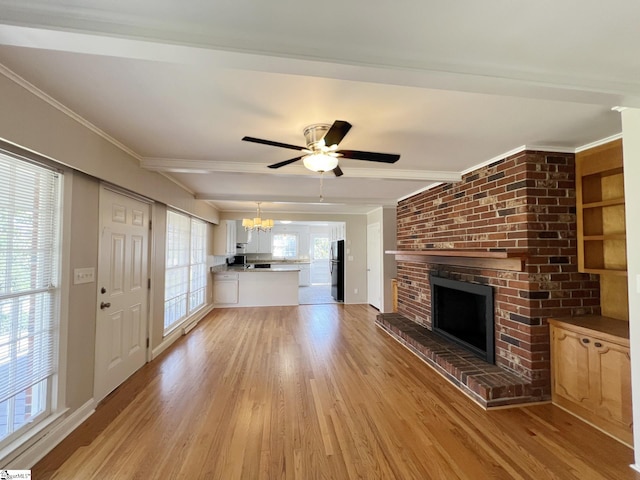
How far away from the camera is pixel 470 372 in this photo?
271 cm

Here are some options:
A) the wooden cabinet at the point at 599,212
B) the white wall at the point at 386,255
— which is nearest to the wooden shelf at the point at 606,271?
the wooden cabinet at the point at 599,212

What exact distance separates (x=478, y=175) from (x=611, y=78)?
171cm

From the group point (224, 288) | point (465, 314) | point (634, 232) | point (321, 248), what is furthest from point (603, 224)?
point (321, 248)

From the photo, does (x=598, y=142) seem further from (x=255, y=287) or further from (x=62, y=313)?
(x=255, y=287)

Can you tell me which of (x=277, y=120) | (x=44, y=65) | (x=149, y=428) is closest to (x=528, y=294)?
(x=277, y=120)

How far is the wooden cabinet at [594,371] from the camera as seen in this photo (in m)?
1.98

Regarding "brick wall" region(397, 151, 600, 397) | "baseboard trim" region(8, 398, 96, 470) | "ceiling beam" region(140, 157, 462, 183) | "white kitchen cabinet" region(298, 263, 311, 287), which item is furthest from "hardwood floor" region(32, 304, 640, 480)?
"white kitchen cabinet" region(298, 263, 311, 287)

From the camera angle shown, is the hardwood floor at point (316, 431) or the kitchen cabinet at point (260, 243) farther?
the kitchen cabinet at point (260, 243)

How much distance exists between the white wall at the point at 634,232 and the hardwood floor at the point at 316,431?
509 mm

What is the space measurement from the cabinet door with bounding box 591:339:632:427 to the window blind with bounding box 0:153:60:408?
3891mm

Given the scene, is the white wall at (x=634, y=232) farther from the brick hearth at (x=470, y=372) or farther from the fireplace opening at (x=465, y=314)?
the fireplace opening at (x=465, y=314)

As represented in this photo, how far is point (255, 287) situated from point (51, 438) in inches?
185

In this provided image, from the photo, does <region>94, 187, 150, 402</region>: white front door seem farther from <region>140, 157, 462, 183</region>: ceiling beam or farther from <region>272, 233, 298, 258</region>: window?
<region>272, 233, 298, 258</region>: window

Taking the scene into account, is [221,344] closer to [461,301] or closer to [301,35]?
[461,301]
